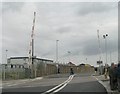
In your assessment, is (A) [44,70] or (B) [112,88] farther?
(A) [44,70]

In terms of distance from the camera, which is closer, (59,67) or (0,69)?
(0,69)

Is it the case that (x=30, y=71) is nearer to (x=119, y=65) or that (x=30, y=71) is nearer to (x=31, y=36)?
(x=31, y=36)

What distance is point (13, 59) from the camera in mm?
115750

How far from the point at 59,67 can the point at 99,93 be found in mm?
69696

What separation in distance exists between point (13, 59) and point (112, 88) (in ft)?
316

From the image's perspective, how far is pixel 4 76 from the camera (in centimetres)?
4816

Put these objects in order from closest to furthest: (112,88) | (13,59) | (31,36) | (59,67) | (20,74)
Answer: (112,88), (20,74), (31,36), (59,67), (13,59)

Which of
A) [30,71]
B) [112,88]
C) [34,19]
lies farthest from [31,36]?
[112,88]

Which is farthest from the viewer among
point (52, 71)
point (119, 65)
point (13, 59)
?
point (13, 59)

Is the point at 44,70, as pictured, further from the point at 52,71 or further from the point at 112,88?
the point at 112,88

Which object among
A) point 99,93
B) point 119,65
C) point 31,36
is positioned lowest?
point 99,93

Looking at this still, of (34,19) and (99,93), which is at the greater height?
(34,19)

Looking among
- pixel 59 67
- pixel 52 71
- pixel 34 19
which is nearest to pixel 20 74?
pixel 34 19

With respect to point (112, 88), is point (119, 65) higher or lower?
higher
